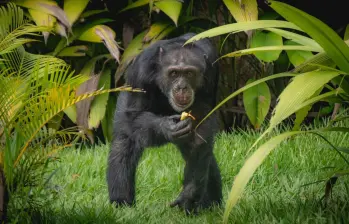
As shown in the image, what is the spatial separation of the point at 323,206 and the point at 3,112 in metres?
1.86

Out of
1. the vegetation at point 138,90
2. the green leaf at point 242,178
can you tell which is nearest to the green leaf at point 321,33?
the vegetation at point 138,90

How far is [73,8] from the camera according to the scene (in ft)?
21.9

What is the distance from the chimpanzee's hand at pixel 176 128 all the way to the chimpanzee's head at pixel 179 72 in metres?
0.40

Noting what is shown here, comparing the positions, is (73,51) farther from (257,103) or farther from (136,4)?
(257,103)

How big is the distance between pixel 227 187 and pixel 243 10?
1870 mm

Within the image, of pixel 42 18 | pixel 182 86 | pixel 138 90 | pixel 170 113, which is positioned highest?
pixel 42 18

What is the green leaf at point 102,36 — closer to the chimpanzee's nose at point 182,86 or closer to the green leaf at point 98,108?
the green leaf at point 98,108

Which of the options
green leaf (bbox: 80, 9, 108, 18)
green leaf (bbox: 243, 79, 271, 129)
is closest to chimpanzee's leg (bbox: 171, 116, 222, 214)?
green leaf (bbox: 243, 79, 271, 129)

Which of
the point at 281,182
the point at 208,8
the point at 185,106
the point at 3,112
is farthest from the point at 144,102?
the point at 208,8

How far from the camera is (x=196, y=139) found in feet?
15.0

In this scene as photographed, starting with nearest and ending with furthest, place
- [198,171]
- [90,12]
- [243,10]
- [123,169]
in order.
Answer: [198,171] → [123,169] → [243,10] → [90,12]

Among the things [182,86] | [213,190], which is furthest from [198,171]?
[182,86]

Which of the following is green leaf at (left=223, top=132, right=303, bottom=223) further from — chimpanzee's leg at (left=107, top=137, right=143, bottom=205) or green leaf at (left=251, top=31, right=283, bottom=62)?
green leaf at (left=251, top=31, right=283, bottom=62)

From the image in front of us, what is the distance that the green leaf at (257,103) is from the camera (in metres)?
6.48
